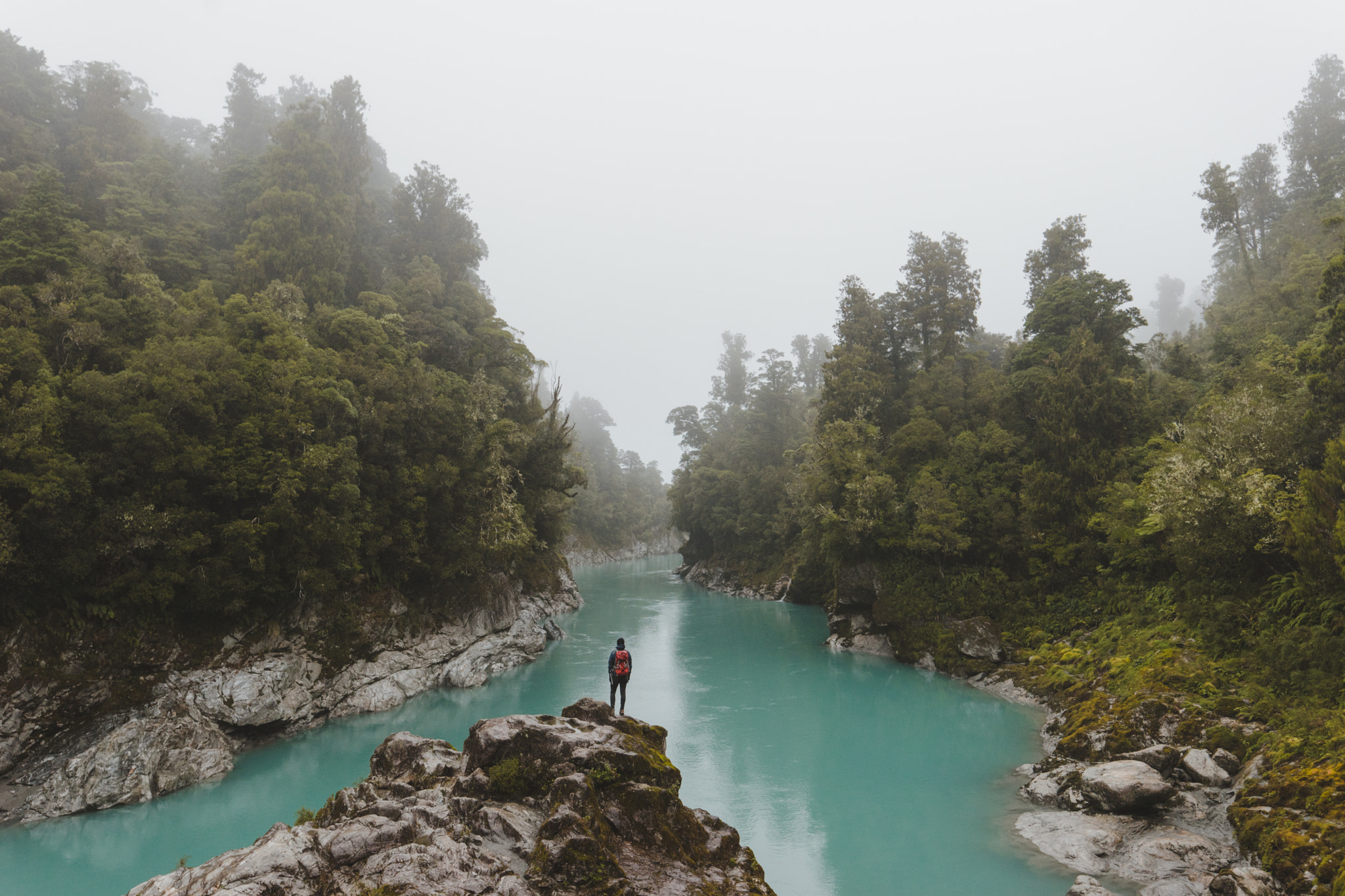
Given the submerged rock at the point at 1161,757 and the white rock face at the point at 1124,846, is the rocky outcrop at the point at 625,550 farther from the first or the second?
the white rock face at the point at 1124,846

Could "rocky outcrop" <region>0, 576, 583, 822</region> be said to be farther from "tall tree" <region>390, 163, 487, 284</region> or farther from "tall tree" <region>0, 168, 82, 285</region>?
"tall tree" <region>390, 163, 487, 284</region>

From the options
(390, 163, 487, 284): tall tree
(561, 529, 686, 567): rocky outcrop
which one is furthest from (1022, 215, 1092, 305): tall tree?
(561, 529, 686, 567): rocky outcrop

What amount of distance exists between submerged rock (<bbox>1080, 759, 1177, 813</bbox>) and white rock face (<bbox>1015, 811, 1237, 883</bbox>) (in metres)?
0.30

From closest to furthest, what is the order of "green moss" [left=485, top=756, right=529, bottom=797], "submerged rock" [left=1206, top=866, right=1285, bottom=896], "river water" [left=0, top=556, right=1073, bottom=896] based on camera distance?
"submerged rock" [left=1206, top=866, right=1285, bottom=896] < "green moss" [left=485, top=756, right=529, bottom=797] < "river water" [left=0, top=556, right=1073, bottom=896]

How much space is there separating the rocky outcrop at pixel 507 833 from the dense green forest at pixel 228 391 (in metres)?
10.9

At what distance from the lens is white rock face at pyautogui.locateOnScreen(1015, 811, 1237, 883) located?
9.71 metres

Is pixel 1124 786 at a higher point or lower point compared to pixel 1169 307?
lower

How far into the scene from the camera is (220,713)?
16.6 meters

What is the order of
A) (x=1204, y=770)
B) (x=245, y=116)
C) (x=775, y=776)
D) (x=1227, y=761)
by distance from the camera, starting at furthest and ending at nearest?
(x=245, y=116) → (x=775, y=776) → (x=1227, y=761) → (x=1204, y=770)

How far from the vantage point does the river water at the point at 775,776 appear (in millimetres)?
11281

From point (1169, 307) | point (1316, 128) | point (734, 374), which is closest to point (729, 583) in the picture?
point (734, 374)

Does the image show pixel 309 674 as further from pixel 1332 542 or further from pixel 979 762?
pixel 1332 542

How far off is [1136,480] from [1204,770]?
47.2 feet

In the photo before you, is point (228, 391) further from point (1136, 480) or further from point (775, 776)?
point (1136, 480)
